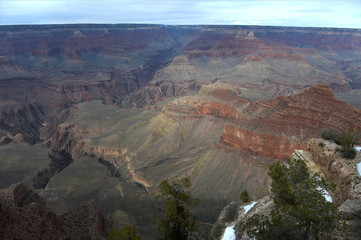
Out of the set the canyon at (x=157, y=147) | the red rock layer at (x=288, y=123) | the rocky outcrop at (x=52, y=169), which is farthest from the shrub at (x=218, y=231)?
the rocky outcrop at (x=52, y=169)

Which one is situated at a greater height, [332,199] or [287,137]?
[332,199]

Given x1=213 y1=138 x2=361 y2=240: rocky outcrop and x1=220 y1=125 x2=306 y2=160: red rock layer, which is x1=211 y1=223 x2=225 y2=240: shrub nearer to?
x1=213 y1=138 x2=361 y2=240: rocky outcrop

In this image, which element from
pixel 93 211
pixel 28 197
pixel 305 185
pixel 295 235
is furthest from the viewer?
pixel 28 197

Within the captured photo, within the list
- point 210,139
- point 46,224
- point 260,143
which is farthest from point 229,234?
point 210,139

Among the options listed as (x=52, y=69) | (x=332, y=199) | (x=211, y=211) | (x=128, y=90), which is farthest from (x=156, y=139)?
(x=52, y=69)

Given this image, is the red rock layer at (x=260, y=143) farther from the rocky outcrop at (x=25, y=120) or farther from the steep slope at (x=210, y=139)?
the rocky outcrop at (x=25, y=120)

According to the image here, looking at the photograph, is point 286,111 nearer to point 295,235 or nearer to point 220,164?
point 220,164

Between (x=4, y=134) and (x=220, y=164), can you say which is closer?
(x=220, y=164)

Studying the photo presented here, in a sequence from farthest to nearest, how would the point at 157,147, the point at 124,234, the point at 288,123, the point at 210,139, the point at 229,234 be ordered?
the point at 157,147 < the point at 210,139 < the point at 288,123 < the point at 229,234 < the point at 124,234

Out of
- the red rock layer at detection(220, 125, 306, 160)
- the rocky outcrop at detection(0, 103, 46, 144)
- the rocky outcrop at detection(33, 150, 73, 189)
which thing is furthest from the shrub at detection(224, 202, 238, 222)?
the rocky outcrop at detection(0, 103, 46, 144)

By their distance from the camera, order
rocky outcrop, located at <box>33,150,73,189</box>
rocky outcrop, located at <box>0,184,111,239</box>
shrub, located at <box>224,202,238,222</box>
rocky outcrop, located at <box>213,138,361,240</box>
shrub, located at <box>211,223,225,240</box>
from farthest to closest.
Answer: rocky outcrop, located at <box>33,150,73,189</box> → shrub, located at <box>224,202,238,222</box> → shrub, located at <box>211,223,225,240</box> → rocky outcrop, located at <box>0,184,111,239</box> → rocky outcrop, located at <box>213,138,361,240</box>

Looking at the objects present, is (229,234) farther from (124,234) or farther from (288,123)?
(288,123)
